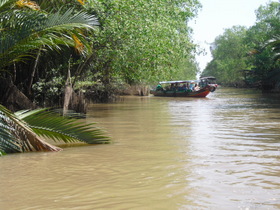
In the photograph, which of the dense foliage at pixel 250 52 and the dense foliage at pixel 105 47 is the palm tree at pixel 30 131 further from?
the dense foliage at pixel 250 52

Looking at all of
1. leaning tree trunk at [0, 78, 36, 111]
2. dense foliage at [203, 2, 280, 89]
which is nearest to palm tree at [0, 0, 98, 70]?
leaning tree trunk at [0, 78, 36, 111]

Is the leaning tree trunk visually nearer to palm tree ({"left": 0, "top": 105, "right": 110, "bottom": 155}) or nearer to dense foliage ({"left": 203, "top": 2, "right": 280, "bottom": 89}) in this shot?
palm tree ({"left": 0, "top": 105, "right": 110, "bottom": 155})

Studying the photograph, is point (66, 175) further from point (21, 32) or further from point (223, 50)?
point (223, 50)

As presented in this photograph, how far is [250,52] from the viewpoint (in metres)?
46.5

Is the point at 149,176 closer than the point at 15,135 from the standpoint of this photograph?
Yes

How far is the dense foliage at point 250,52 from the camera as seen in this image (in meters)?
44.5

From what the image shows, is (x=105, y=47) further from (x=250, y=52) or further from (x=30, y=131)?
(x=250, y=52)

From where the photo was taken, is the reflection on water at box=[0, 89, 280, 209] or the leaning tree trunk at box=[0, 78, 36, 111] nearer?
the reflection on water at box=[0, 89, 280, 209]

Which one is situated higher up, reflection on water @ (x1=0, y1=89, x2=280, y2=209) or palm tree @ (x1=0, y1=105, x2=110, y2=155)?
palm tree @ (x1=0, y1=105, x2=110, y2=155)

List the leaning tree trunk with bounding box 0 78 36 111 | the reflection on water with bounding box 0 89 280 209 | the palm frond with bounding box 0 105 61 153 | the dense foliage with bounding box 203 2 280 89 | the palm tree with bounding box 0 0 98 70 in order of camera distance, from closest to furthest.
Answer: the reflection on water with bounding box 0 89 280 209 → the palm frond with bounding box 0 105 61 153 → the palm tree with bounding box 0 0 98 70 → the leaning tree trunk with bounding box 0 78 36 111 → the dense foliage with bounding box 203 2 280 89

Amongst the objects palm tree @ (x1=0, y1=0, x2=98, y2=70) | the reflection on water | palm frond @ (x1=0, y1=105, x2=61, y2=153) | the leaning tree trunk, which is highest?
palm tree @ (x1=0, y1=0, x2=98, y2=70)

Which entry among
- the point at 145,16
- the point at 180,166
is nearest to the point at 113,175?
the point at 180,166

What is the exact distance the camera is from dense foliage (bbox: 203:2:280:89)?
146 ft

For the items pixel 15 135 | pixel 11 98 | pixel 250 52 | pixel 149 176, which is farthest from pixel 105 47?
pixel 250 52
